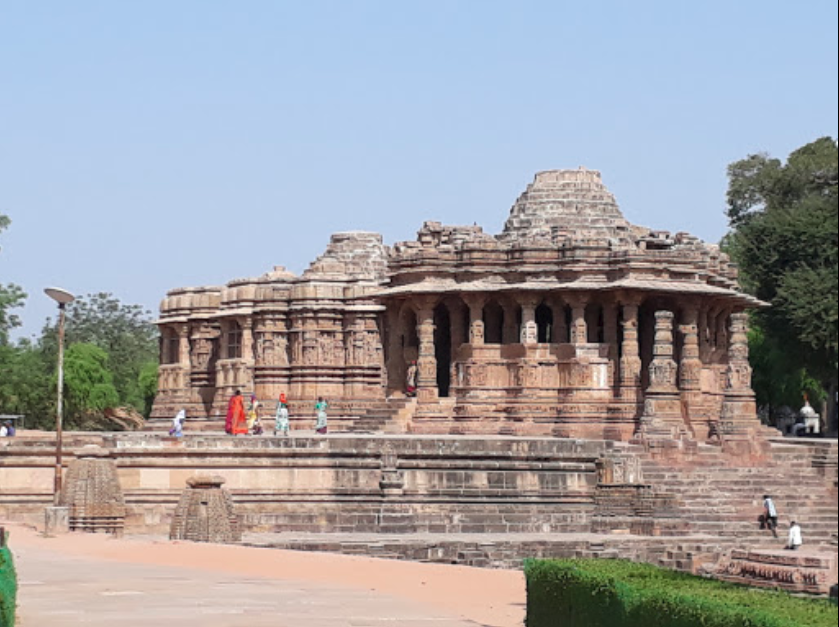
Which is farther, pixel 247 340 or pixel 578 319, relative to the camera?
pixel 247 340

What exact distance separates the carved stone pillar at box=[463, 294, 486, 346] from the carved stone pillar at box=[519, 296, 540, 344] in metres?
0.93

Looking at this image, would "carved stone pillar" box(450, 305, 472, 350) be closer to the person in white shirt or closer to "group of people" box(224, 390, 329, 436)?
"group of people" box(224, 390, 329, 436)

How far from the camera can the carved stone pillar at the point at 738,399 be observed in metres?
40.9

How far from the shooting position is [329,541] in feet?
108

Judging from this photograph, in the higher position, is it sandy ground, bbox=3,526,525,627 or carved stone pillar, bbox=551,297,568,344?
carved stone pillar, bbox=551,297,568,344

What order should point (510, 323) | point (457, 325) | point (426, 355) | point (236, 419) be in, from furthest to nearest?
point (457, 325), point (426, 355), point (510, 323), point (236, 419)

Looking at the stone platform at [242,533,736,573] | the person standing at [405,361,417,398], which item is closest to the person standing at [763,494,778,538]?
the stone platform at [242,533,736,573]

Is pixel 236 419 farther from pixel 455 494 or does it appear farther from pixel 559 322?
pixel 559 322

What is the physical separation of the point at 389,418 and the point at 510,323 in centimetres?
358

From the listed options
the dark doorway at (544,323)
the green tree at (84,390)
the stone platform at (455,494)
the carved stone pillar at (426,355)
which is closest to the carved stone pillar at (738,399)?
the stone platform at (455,494)

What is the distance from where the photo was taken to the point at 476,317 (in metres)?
44.4

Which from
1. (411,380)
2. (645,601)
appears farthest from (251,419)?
(645,601)

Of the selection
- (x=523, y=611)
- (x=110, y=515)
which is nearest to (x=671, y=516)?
(x=110, y=515)

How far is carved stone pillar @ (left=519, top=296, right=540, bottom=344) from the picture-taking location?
43697mm
